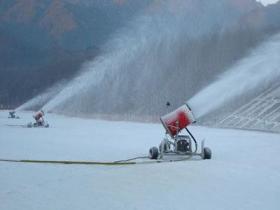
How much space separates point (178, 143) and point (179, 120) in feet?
1.99

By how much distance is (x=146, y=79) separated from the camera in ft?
204

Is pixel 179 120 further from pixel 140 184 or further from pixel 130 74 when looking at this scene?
pixel 130 74

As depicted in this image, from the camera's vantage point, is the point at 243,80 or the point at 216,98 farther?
the point at 243,80

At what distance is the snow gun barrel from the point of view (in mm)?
13367

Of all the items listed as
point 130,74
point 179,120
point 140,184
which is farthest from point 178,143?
point 130,74

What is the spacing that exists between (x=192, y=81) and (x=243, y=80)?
19.2 meters

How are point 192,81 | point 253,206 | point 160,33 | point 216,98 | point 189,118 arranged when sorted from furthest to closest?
point 160,33 → point 192,81 → point 216,98 → point 189,118 → point 253,206

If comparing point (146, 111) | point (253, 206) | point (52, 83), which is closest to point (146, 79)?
point (146, 111)

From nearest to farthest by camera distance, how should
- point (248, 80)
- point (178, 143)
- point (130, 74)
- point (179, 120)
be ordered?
point (178, 143)
point (179, 120)
point (248, 80)
point (130, 74)

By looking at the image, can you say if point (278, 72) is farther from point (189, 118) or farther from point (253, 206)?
point (253, 206)

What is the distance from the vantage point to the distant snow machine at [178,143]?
1300 cm

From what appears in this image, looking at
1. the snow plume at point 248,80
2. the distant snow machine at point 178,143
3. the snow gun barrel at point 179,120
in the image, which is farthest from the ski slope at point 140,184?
the snow plume at point 248,80

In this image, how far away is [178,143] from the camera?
13188 mm

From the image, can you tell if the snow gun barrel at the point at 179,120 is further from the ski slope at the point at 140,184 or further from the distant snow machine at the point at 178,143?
the ski slope at the point at 140,184
